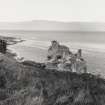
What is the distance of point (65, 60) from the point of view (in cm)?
2775

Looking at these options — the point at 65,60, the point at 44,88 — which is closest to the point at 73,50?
the point at 65,60

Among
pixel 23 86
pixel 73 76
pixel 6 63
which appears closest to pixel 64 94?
pixel 73 76

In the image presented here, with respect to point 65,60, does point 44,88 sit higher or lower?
higher

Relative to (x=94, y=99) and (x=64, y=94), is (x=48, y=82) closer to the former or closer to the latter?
(x=64, y=94)

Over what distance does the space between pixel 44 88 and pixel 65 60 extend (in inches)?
669

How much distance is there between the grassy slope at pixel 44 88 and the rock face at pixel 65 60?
11.0 meters

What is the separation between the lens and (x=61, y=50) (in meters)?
31.6

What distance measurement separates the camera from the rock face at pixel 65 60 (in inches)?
928

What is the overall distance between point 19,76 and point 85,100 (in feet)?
14.5

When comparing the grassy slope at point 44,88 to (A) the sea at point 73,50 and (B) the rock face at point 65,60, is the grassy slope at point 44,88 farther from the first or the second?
(A) the sea at point 73,50

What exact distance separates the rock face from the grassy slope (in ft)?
36.2

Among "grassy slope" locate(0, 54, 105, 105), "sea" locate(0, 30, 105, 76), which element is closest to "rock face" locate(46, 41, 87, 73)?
"sea" locate(0, 30, 105, 76)

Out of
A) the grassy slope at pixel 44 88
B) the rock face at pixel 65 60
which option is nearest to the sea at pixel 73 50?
the rock face at pixel 65 60

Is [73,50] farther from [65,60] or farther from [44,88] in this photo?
[44,88]
